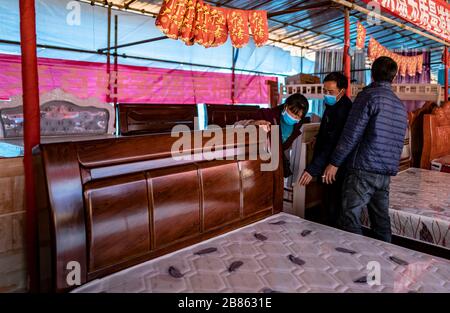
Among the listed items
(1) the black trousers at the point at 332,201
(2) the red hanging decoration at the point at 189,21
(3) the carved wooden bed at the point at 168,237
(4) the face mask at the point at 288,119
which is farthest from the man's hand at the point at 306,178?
(2) the red hanging decoration at the point at 189,21

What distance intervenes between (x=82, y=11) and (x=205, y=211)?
5259 millimetres

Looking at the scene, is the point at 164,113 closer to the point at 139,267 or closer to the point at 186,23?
the point at 186,23

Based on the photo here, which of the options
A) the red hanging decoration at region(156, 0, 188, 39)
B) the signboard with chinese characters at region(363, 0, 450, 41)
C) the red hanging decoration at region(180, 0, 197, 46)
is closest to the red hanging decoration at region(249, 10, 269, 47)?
the red hanging decoration at region(180, 0, 197, 46)

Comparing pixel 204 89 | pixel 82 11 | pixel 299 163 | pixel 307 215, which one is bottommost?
pixel 307 215

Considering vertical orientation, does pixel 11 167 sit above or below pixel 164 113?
below

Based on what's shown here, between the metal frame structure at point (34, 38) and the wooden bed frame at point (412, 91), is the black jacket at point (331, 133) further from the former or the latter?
the wooden bed frame at point (412, 91)

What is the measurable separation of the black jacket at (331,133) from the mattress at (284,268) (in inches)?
29.2

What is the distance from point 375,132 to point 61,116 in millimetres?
2982

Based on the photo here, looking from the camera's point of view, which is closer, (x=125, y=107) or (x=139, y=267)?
(x=139, y=267)

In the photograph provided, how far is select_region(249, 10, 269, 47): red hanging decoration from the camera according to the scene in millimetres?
4652

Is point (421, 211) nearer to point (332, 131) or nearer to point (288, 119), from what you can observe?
point (332, 131)

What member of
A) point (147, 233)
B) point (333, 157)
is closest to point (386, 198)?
point (333, 157)

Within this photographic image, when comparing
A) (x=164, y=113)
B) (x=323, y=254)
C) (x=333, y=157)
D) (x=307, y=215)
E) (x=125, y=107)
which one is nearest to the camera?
(x=323, y=254)

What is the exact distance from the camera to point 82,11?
5.65m
